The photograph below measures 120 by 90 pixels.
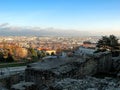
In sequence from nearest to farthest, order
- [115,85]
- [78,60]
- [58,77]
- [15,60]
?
[115,85]
[58,77]
[78,60]
[15,60]

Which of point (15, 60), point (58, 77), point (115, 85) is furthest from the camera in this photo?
point (15, 60)

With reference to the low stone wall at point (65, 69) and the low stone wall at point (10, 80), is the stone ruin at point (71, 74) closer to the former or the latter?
the low stone wall at point (65, 69)

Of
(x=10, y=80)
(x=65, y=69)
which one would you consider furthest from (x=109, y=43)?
(x=10, y=80)

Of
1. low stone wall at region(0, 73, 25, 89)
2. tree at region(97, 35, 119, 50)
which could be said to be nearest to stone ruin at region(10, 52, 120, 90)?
low stone wall at region(0, 73, 25, 89)

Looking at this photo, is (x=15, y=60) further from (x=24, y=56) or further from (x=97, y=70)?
(x=97, y=70)

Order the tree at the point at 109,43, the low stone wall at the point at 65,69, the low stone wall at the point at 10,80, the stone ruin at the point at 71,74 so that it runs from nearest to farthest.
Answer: the stone ruin at the point at 71,74
the low stone wall at the point at 65,69
the low stone wall at the point at 10,80
the tree at the point at 109,43

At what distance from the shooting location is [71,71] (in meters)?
15.7

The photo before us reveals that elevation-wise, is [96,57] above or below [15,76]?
above

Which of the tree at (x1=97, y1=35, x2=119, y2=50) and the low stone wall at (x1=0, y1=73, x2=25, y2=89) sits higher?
the tree at (x1=97, y1=35, x2=119, y2=50)

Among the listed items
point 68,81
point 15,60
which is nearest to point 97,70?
point 68,81

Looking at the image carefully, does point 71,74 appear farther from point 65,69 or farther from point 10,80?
point 10,80

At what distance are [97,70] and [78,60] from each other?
150 cm

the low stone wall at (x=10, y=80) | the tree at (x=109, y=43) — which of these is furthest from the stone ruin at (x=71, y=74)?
the tree at (x=109, y=43)

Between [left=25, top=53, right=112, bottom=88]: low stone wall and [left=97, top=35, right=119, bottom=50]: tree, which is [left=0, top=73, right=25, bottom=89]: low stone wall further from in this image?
[left=97, top=35, right=119, bottom=50]: tree
